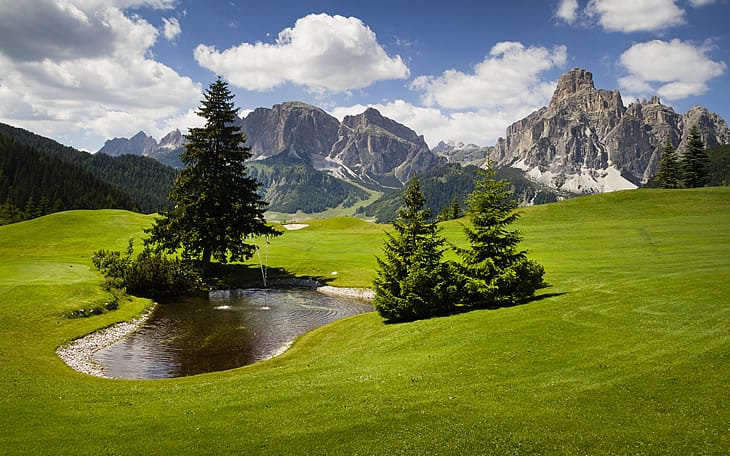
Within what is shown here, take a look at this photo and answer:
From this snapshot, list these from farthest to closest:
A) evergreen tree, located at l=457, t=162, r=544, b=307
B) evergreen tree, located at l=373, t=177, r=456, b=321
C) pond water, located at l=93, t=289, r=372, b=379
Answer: evergreen tree, located at l=373, t=177, r=456, b=321 < evergreen tree, located at l=457, t=162, r=544, b=307 < pond water, located at l=93, t=289, r=372, b=379

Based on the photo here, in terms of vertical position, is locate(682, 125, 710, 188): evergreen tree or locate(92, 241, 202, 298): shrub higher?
locate(682, 125, 710, 188): evergreen tree

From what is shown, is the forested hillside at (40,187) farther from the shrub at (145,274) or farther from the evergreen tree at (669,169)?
the evergreen tree at (669,169)

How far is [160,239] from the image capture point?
Answer: 2170 inches

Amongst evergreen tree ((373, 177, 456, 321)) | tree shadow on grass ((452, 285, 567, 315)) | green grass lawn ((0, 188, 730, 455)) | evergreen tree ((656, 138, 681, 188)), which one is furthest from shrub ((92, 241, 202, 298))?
evergreen tree ((656, 138, 681, 188))

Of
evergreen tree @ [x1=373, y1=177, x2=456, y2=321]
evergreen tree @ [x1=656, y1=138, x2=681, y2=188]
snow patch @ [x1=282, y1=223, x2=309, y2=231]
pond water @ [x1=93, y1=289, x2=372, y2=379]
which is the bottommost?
pond water @ [x1=93, y1=289, x2=372, y2=379]

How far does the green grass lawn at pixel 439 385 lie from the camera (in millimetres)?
12766

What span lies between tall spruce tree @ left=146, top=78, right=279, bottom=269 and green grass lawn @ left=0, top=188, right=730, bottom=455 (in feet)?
54.2

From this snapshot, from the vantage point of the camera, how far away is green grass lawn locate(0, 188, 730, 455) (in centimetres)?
1277

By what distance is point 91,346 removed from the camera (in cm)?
3047

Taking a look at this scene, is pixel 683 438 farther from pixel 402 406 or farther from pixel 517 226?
pixel 517 226

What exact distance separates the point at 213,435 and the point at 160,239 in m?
46.7

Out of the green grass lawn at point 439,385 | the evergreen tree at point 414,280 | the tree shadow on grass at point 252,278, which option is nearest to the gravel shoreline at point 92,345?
the green grass lawn at point 439,385

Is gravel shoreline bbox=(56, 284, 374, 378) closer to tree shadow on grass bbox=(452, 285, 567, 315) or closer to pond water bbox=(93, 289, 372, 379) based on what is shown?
pond water bbox=(93, 289, 372, 379)

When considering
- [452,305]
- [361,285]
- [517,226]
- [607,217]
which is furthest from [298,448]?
[607,217]
